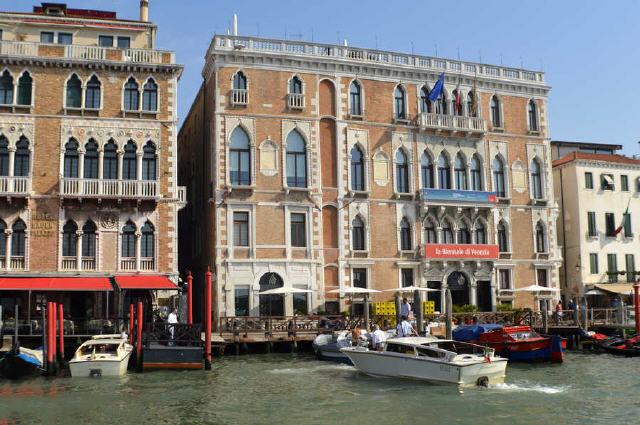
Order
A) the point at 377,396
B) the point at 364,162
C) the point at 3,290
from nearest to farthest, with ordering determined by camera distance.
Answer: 1. the point at 377,396
2. the point at 3,290
3. the point at 364,162

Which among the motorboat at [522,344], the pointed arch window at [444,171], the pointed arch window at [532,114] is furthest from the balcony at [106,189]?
the pointed arch window at [532,114]

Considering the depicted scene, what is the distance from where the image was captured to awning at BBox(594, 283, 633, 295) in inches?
1606

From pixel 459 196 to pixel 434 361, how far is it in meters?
17.0

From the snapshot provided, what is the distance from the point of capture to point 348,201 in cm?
3638

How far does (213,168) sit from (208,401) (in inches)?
665

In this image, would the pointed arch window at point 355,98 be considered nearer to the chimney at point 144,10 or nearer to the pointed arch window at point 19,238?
the chimney at point 144,10

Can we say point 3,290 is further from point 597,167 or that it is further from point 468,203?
point 597,167

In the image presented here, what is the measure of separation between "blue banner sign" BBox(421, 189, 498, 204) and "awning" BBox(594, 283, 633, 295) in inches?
335

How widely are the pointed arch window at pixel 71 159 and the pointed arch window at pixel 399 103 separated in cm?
1549

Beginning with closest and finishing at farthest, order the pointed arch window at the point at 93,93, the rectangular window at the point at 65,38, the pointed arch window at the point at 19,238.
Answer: the pointed arch window at the point at 19,238, the pointed arch window at the point at 93,93, the rectangular window at the point at 65,38

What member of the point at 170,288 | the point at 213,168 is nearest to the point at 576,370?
the point at 170,288

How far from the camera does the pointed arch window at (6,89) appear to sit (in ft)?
104

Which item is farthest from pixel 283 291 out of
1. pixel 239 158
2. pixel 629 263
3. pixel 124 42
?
pixel 629 263

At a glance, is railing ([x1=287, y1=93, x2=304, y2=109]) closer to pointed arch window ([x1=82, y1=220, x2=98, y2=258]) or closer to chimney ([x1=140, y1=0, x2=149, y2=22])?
chimney ([x1=140, y1=0, x2=149, y2=22])
